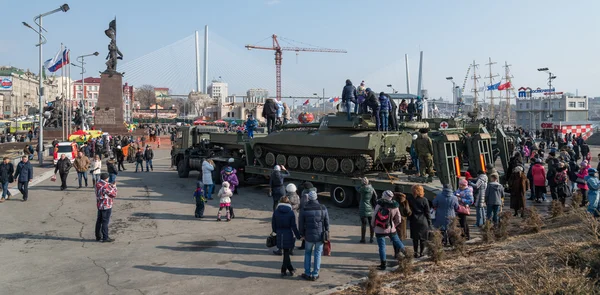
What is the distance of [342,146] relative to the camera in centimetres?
1480

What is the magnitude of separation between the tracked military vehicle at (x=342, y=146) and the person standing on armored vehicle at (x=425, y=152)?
155 cm

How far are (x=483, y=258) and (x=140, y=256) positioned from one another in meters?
6.16

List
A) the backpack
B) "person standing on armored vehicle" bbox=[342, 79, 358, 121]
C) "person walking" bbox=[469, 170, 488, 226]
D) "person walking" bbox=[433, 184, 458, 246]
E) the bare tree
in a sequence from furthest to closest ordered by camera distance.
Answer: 1. the bare tree
2. "person standing on armored vehicle" bbox=[342, 79, 358, 121]
3. "person walking" bbox=[469, 170, 488, 226]
4. "person walking" bbox=[433, 184, 458, 246]
5. the backpack

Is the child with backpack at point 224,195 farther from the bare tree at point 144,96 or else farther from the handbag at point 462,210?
the bare tree at point 144,96

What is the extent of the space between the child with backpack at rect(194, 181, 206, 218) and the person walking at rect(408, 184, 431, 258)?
592cm

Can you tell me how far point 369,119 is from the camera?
15.5m

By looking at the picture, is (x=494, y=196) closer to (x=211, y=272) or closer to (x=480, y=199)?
(x=480, y=199)

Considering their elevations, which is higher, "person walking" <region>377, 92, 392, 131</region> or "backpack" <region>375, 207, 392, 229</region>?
"person walking" <region>377, 92, 392, 131</region>

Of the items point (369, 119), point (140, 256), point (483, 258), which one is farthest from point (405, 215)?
point (369, 119)

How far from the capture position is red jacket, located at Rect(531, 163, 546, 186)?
1453cm

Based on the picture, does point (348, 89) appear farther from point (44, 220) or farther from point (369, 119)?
point (44, 220)

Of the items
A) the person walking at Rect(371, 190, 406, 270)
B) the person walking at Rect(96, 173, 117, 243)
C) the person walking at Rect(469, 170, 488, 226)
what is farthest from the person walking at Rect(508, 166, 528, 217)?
the person walking at Rect(96, 173, 117, 243)

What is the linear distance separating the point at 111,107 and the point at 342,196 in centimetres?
3895

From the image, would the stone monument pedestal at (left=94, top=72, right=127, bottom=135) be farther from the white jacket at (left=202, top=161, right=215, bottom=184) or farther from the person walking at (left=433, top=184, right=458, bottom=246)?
the person walking at (left=433, top=184, right=458, bottom=246)
